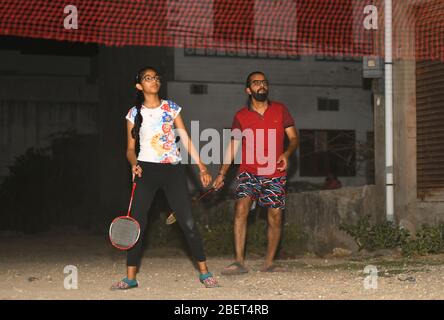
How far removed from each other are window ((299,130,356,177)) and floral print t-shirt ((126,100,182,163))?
14628 millimetres

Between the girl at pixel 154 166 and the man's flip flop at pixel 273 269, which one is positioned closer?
the girl at pixel 154 166

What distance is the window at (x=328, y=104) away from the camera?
22781 mm

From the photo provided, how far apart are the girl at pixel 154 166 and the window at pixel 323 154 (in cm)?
1461

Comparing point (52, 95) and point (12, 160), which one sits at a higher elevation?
point (52, 95)

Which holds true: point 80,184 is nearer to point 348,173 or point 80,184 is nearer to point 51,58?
point 51,58

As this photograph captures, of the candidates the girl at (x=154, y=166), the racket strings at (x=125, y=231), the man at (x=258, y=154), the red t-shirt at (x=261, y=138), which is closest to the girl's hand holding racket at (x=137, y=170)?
the girl at (x=154, y=166)

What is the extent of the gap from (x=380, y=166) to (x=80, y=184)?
11.3 metres

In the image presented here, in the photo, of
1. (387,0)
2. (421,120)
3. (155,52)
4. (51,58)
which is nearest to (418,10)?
(387,0)

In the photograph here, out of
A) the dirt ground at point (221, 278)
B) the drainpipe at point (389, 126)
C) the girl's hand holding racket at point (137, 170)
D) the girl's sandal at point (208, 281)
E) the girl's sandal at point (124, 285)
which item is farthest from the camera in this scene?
the drainpipe at point (389, 126)

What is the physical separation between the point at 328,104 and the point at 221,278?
1410 centimetres

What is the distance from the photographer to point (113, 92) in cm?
2381

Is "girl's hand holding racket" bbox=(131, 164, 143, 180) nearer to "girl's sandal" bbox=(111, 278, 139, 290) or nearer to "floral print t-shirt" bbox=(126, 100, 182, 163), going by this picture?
"floral print t-shirt" bbox=(126, 100, 182, 163)

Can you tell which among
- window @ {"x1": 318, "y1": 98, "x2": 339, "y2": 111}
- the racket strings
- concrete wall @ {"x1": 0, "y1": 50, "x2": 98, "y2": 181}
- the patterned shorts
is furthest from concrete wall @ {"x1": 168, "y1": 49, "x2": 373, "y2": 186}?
the racket strings

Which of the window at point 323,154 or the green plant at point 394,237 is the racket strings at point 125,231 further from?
the window at point 323,154
